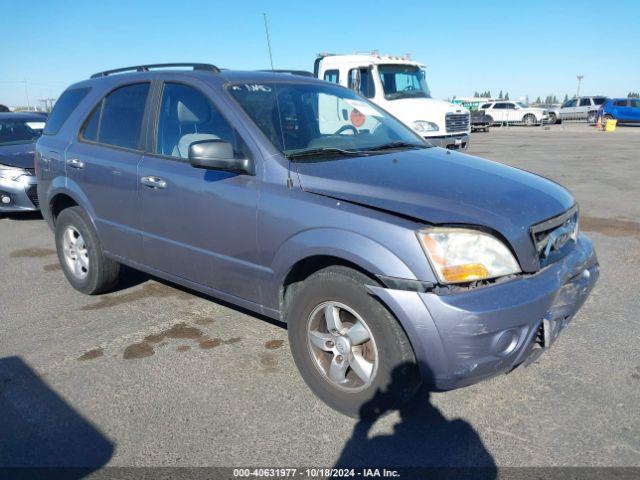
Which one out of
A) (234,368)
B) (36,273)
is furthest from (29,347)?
(36,273)

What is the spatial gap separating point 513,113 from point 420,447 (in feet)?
127

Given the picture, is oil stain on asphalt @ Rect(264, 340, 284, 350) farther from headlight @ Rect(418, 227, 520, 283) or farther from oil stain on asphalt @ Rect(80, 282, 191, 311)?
headlight @ Rect(418, 227, 520, 283)

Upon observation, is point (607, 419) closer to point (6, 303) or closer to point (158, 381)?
point (158, 381)

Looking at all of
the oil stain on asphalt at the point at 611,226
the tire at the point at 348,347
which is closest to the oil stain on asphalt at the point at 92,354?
the tire at the point at 348,347

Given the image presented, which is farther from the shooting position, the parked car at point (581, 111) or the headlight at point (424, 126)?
the parked car at point (581, 111)

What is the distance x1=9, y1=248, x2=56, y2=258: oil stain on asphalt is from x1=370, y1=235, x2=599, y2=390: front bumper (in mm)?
4998

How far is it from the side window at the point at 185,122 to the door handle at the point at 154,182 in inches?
8.0

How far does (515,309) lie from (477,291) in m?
0.20

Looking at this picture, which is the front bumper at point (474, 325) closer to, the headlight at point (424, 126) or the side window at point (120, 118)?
the side window at point (120, 118)

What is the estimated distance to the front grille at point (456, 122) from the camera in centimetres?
1285

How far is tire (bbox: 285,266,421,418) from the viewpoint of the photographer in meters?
Answer: 2.64

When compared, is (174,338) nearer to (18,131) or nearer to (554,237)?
(554,237)

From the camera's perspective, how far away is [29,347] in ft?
12.4

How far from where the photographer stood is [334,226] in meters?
2.76
